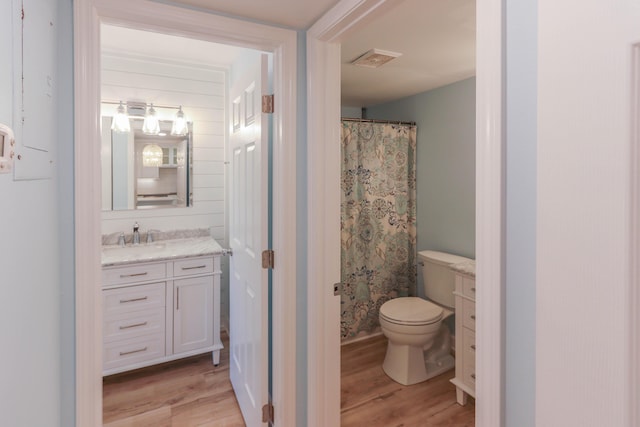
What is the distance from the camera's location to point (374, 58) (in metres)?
2.31

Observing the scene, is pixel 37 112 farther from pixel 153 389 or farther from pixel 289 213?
pixel 153 389

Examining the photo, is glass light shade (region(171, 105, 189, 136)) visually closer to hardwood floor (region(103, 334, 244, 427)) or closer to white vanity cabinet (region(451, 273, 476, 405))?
hardwood floor (region(103, 334, 244, 427))

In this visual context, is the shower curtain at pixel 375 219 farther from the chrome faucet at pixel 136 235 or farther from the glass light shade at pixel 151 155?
the chrome faucet at pixel 136 235

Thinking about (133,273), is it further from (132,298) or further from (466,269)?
(466,269)

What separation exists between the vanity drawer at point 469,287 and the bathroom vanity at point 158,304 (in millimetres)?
1724

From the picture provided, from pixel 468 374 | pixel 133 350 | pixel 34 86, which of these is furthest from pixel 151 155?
pixel 468 374

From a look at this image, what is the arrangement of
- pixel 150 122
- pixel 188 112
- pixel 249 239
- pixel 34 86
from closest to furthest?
pixel 34 86
pixel 249 239
pixel 150 122
pixel 188 112

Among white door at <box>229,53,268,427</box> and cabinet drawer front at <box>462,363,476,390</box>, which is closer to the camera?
white door at <box>229,53,268,427</box>

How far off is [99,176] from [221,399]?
1.68 m

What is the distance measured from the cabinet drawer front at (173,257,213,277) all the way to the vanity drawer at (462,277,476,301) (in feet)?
5.83

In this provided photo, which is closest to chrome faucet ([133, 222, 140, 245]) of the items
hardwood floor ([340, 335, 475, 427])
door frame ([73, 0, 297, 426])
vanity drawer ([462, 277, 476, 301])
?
door frame ([73, 0, 297, 426])

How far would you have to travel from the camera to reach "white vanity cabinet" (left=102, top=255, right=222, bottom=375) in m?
2.32

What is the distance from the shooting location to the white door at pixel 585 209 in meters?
0.55

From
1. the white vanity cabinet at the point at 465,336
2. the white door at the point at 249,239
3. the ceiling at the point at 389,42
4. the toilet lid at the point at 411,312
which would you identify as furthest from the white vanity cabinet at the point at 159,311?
the white vanity cabinet at the point at 465,336
